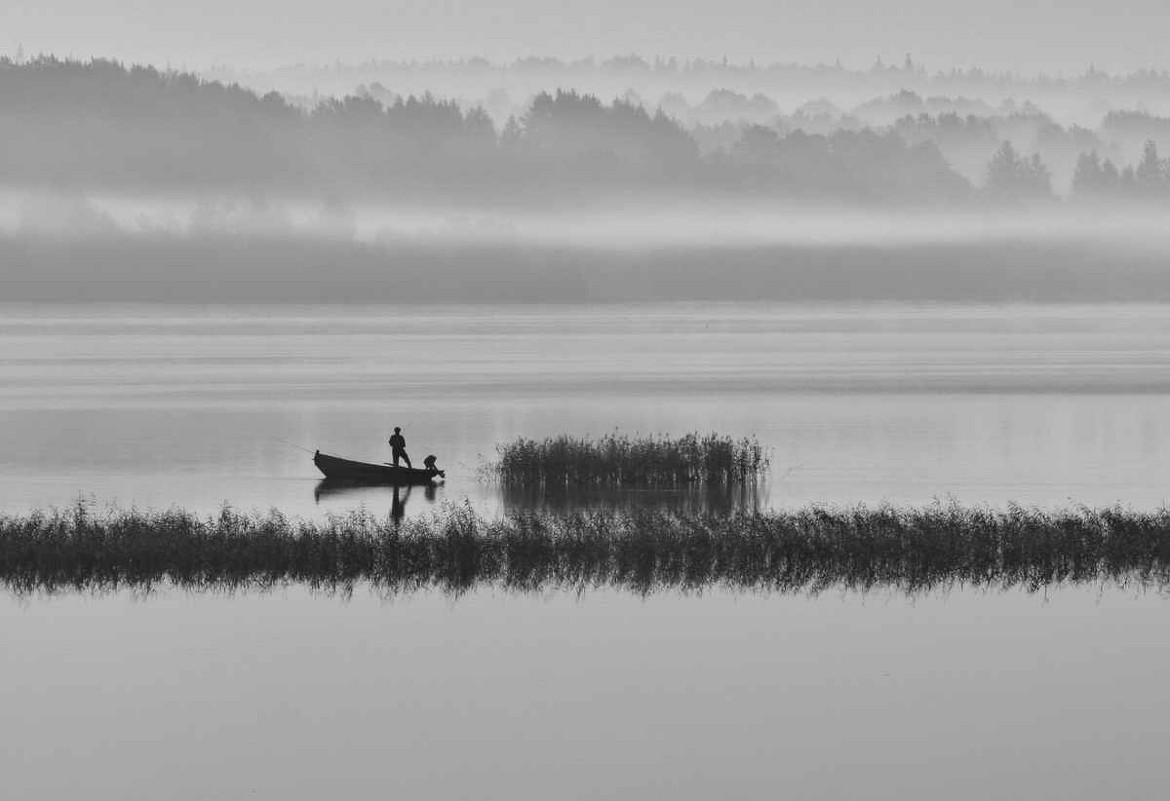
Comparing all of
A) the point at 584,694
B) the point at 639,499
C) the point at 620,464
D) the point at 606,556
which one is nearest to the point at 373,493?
the point at 620,464

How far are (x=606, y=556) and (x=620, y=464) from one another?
1705 centimetres

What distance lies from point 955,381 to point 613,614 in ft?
355

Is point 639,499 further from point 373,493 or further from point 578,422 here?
point 578,422

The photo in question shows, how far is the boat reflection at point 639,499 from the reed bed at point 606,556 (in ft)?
33.1

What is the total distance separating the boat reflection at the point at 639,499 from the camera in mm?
46094

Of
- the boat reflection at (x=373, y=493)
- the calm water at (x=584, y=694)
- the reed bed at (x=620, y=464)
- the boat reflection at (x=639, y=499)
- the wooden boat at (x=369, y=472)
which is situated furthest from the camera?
the wooden boat at (x=369, y=472)

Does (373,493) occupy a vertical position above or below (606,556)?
above

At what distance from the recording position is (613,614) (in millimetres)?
30062

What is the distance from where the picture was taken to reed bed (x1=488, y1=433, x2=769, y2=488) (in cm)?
5084

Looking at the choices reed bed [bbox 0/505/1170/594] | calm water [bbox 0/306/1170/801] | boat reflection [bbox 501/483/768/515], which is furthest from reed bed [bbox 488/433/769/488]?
reed bed [bbox 0/505/1170/594]

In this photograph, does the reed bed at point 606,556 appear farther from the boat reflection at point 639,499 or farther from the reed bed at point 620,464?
the reed bed at point 620,464

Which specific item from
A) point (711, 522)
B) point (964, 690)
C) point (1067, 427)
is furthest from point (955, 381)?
point (964, 690)

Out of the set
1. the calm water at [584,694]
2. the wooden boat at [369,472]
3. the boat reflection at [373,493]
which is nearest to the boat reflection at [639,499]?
the calm water at [584,694]

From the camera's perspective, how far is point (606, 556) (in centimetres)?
3394
